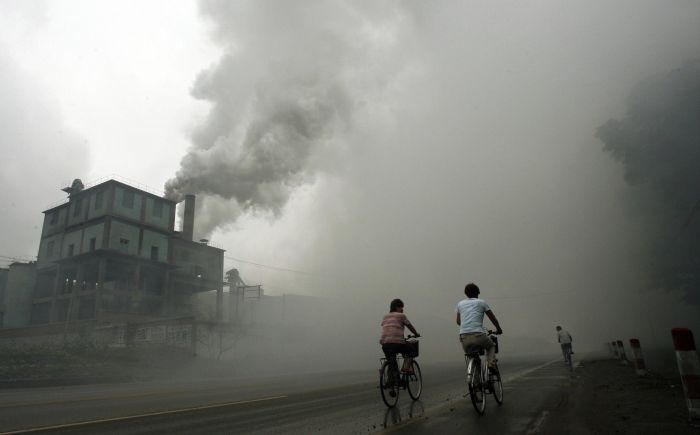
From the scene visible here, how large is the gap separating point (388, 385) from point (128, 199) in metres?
47.9

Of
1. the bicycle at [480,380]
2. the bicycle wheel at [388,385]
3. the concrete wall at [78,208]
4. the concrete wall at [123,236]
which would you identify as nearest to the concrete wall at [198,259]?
the concrete wall at [123,236]

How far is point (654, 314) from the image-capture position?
138 feet

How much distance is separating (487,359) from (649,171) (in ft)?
73.3

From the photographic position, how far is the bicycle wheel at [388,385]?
6961 millimetres

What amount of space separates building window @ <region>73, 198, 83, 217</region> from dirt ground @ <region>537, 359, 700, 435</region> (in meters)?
53.4

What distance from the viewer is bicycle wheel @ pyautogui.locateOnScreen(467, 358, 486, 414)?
5.92 m

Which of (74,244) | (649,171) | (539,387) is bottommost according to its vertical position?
(539,387)

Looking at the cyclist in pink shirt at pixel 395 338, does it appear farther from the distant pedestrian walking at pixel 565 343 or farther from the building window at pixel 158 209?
the building window at pixel 158 209

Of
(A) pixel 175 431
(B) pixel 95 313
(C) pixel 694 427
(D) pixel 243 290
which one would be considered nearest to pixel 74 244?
(B) pixel 95 313

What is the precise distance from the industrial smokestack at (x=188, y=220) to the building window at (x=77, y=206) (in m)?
11.6

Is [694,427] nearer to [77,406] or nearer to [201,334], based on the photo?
[77,406]

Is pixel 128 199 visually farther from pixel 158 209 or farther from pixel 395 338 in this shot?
pixel 395 338

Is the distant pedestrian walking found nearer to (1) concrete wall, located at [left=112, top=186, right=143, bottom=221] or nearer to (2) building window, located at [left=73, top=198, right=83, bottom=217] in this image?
(1) concrete wall, located at [left=112, top=186, right=143, bottom=221]

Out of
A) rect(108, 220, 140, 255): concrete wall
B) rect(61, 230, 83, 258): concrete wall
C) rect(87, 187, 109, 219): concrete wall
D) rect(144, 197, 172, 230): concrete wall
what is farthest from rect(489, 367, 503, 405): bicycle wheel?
rect(61, 230, 83, 258): concrete wall
